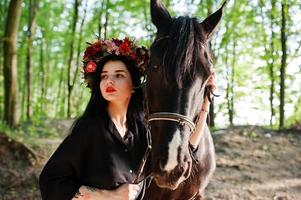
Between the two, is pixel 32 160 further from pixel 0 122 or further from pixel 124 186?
pixel 124 186

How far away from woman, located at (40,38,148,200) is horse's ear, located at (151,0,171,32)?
0.21 meters

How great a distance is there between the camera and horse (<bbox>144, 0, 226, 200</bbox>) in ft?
6.84

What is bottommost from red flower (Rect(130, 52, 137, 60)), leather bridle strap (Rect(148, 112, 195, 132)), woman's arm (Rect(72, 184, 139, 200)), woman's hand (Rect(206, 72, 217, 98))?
woman's arm (Rect(72, 184, 139, 200))

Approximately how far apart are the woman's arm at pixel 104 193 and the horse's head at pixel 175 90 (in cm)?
18

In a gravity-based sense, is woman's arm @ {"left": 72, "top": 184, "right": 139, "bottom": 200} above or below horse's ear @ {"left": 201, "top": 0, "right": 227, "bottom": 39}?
below

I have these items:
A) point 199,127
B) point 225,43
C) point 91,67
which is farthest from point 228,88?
point 91,67

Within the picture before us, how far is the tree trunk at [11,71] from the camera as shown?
864 cm

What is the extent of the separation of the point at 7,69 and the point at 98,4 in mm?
5861

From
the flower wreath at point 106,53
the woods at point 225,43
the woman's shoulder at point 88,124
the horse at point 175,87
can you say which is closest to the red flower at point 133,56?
the flower wreath at point 106,53

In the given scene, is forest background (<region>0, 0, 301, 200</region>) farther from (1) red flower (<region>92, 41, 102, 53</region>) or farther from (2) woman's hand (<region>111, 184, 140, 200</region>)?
(2) woman's hand (<region>111, 184, 140, 200</region>)

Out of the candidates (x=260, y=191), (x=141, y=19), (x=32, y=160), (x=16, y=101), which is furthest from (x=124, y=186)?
(x=141, y=19)

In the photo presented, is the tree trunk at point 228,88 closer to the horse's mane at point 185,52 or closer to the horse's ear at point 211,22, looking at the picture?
the horse's ear at point 211,22

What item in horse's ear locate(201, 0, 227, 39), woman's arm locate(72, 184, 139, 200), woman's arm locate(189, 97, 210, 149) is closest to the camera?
woman's arm locate(72, 184, 139, 200)

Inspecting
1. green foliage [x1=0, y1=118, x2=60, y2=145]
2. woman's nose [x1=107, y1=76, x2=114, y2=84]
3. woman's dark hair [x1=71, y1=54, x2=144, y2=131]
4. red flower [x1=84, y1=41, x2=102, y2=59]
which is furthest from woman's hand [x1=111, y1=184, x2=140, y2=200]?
green foliage [x1=0, y1=118, x2=60, y2=145]
